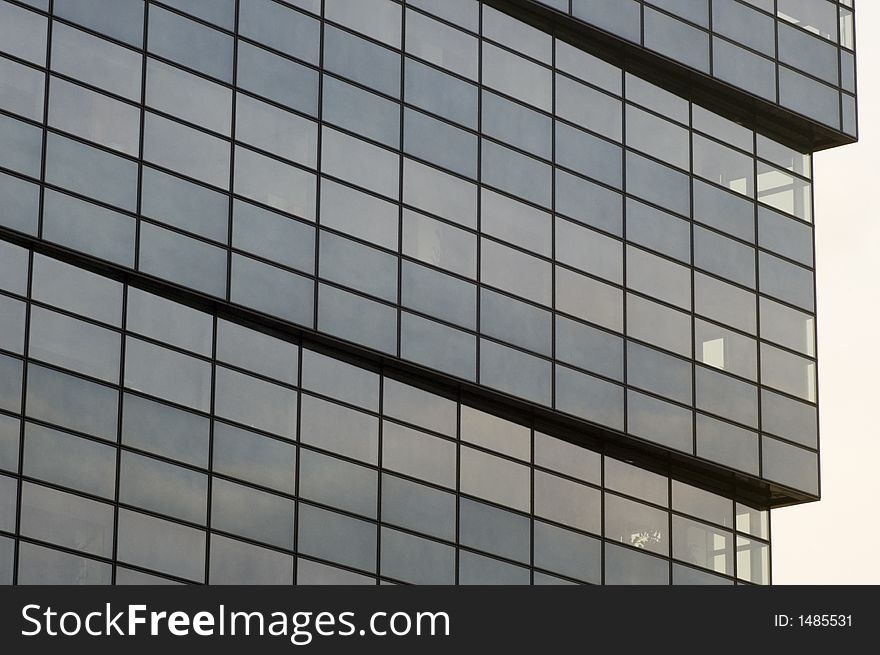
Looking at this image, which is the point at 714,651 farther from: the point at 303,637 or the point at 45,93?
the point at 45,93

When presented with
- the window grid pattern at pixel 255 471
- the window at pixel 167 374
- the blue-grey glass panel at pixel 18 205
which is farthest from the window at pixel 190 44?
the window at pixel 167 374

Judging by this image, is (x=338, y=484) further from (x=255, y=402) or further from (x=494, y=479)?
(x=494, y=479)

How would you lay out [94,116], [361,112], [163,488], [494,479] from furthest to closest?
[494,479]
[361,112]
[94,116]
[163,488]

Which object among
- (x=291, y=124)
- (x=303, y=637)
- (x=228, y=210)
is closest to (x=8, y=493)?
(x=228, y=210)

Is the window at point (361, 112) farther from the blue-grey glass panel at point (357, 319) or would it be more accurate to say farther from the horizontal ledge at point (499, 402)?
the horizontal ledge at point (499, 402)

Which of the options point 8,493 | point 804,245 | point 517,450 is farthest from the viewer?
point 804,245

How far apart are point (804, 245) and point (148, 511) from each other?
75.4 feet

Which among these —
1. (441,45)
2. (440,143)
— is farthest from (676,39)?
(440,143)

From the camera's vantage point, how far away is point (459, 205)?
5056 cm

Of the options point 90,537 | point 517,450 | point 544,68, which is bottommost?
point 90,537

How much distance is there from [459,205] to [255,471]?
30.4 ft

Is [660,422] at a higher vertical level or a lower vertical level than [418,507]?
higher

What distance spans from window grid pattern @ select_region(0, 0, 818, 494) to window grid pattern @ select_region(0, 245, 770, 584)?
1.15 meters

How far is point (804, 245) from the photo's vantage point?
5809 centimetres
